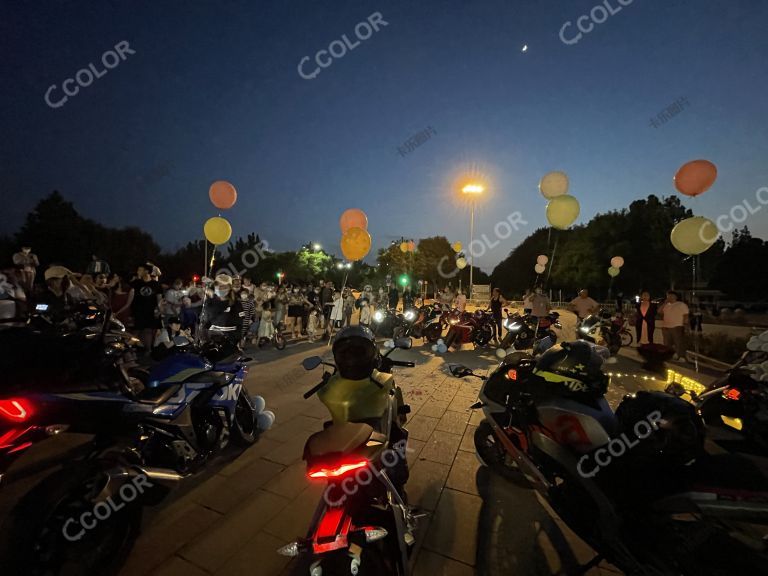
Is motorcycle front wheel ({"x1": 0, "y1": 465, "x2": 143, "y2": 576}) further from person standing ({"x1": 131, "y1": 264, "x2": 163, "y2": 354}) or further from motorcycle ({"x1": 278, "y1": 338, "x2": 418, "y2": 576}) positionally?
person standing ({"x1": 131, "y1": 264, "x2": 163, "y2": 354})

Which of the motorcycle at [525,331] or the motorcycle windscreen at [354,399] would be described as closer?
the motorcycle windscreen at [354,399]

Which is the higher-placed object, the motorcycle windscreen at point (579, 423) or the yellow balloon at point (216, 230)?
the yellow balloon at point (216, 230)

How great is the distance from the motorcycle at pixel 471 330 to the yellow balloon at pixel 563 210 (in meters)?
3.15

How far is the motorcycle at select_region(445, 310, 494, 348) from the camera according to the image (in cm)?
917

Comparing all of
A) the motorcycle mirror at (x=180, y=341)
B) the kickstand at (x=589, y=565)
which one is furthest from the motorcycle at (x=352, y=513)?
the motorcycle mirror at (x=180, y=341)

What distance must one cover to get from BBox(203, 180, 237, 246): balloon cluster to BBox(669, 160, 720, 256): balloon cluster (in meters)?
10.2

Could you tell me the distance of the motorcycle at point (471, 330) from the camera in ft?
30.1

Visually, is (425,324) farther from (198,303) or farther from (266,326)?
(198,303)

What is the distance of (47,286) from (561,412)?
26.2 feet

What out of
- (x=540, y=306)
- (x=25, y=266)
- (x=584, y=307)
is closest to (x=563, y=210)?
(x=540, y=306)

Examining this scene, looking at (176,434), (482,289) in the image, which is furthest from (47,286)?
(482,289)

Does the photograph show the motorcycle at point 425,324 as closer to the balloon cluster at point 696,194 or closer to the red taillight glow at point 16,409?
the balloon cluster at point 696,194

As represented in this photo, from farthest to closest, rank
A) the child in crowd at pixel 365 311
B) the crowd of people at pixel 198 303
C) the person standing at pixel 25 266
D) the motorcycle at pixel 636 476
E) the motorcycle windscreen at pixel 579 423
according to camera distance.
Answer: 1. the child in crowd at pixel 365 311
2. the person standing at pixel 25 266
3. the crowd of people at pixel 198 303
4. the motorcycle windscreen at pixel 579 423
5. the motorcycle at pixel 636 476

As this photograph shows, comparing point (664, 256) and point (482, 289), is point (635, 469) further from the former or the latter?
point (664, 256)
